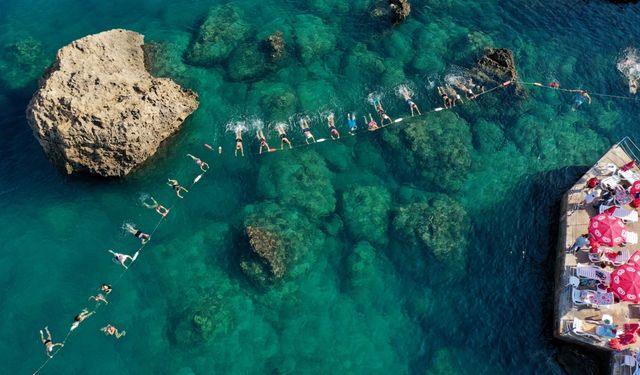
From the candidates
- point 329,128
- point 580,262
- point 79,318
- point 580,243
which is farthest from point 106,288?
point 580,243

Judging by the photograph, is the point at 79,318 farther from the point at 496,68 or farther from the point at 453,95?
the point at 496,68

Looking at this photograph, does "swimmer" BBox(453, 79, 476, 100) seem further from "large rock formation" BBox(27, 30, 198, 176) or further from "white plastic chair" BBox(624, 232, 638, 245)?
"large rock formation" BBox(27, 30, 198, 176)

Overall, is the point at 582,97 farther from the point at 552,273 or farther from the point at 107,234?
the point at 107,234

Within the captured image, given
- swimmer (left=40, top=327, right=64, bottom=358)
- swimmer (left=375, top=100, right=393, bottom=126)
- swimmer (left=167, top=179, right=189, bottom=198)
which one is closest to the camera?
swimmer (left=40, top=327, right=64, bottom=358)

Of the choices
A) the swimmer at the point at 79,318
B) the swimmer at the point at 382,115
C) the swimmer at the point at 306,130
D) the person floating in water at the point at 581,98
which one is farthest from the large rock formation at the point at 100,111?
the person floating in water at the point at 581,98

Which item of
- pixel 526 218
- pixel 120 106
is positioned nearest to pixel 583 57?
pixel 526 218

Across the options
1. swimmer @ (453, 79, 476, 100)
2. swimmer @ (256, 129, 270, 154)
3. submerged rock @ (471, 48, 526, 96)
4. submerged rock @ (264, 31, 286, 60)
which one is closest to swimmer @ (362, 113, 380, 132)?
swimmer @ (453, 79, 476, 100)
